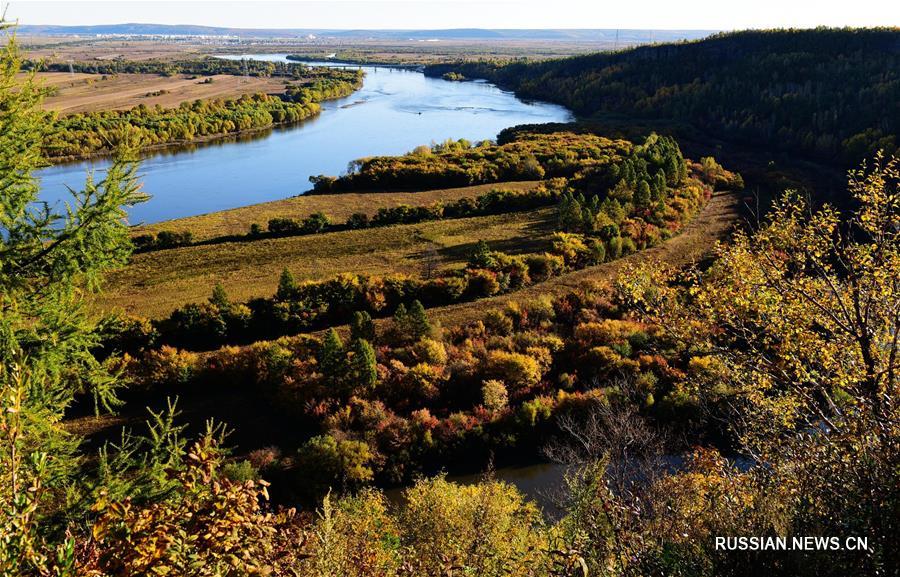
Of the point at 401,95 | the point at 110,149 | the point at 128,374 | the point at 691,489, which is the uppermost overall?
the point at 401,95

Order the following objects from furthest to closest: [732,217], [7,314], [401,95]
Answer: [401,95], [732,217], [7,314]

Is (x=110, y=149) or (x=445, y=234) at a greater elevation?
(x=110, y=149)

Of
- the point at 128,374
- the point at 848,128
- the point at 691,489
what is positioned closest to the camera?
the point at 691,489

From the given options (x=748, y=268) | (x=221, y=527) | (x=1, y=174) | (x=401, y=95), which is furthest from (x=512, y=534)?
(x=401, y=95)

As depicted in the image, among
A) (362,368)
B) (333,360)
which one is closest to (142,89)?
(333,360)

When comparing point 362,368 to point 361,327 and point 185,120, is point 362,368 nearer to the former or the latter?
point 361,327

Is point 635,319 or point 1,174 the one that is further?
point 635,319

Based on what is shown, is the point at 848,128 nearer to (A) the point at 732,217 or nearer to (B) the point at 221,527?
(A) the point at 732,217

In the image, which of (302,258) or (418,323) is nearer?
(418,323)
